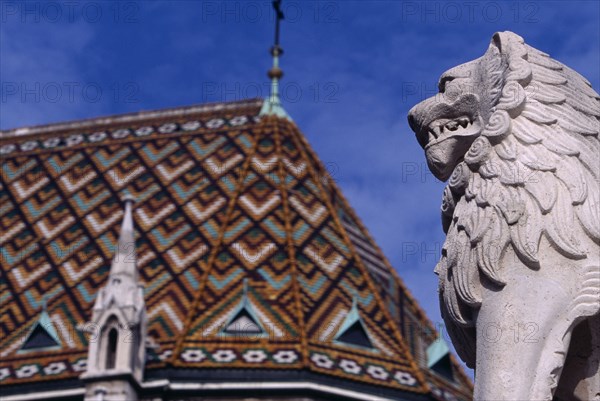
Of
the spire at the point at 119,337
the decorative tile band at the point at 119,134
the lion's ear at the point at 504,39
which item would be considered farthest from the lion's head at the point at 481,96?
the decorative tile band at the point at 119,134

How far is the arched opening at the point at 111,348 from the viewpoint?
2058 centimetres

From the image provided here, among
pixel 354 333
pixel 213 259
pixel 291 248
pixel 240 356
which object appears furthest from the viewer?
pixel 291 248

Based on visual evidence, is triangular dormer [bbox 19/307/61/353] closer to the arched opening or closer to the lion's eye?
the arched opening

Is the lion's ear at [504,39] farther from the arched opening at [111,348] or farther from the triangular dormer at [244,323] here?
the triangular dormer at [244,323]

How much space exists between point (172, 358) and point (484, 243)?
58.9 ft

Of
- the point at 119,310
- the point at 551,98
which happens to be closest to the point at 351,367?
the point at 119,310

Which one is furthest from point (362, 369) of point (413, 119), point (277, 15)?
point (413, 119)

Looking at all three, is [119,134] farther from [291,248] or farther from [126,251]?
[126,251]

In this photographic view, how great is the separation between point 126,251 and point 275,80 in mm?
6402

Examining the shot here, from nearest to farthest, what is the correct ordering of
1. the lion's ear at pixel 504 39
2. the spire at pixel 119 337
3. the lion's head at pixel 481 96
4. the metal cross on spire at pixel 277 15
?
the lion's head at pixel 481 96, the lion's ear at pixel 504 39, the spire at pixel 119 337, the metal cross on spire at pixel 277 15

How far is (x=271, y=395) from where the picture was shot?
21.0 meters

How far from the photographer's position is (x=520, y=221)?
3277 millimetres

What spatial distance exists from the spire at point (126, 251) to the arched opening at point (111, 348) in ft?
2.62

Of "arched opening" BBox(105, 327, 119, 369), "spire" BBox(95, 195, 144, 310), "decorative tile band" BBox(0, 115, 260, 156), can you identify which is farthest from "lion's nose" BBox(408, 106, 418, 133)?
"decorative tile band" BBox(0, 115, 260, 156)
